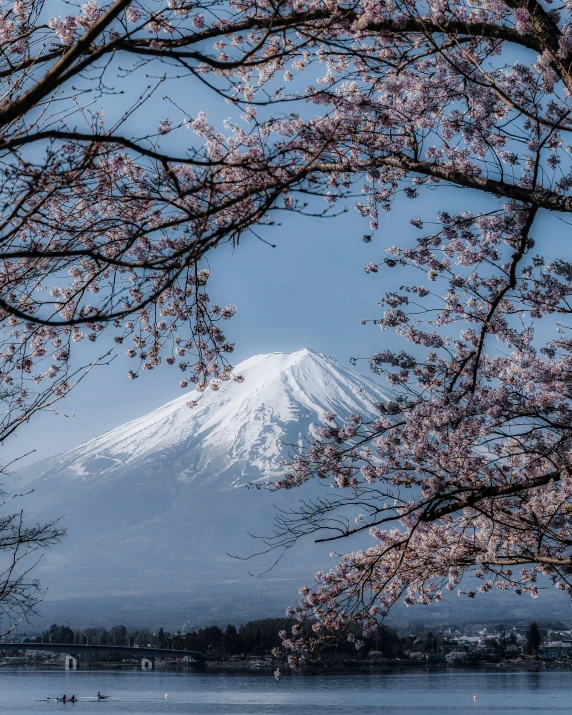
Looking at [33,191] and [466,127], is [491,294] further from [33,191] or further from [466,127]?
[33,191]

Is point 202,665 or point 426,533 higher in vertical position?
point 426,533

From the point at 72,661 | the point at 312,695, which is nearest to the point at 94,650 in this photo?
the point at 72,661

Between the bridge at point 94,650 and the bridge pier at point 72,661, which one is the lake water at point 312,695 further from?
the bridge pier at point 72,661

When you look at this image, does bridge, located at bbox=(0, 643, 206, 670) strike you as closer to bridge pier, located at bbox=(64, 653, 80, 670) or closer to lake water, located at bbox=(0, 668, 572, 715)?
bridge pier, located at bbox=(64, 653, 80, 670)

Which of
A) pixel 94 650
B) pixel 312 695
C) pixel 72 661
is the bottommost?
pixel 72 661

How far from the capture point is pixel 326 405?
189m

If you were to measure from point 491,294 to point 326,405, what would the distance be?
18310 centimetres

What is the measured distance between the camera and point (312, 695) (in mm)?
58375

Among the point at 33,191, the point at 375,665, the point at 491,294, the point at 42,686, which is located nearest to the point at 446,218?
the point at 491,294

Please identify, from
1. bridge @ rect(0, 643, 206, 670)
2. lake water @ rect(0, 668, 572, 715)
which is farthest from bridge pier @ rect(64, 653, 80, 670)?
lake water @ rect(0, 668, 572, 715)

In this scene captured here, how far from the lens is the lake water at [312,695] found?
1806 inches

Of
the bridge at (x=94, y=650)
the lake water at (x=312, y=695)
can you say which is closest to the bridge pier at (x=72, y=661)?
the bridge at (x=94, y=650)

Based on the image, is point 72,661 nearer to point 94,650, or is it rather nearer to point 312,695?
point 94,650

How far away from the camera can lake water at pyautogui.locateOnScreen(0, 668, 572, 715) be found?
1806 inches
